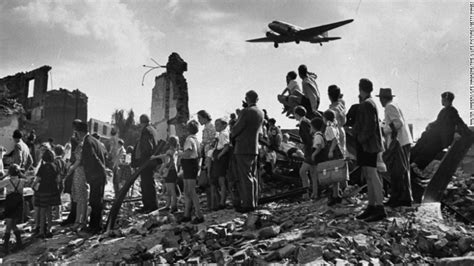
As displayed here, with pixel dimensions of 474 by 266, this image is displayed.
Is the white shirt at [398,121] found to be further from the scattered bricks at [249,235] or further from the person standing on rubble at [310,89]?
the person standing on rubble at [310,89]

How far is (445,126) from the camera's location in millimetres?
6746

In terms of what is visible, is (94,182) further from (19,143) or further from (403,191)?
(403,191)

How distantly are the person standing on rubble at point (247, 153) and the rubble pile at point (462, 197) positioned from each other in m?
3.65

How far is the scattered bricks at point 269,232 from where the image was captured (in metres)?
4.97

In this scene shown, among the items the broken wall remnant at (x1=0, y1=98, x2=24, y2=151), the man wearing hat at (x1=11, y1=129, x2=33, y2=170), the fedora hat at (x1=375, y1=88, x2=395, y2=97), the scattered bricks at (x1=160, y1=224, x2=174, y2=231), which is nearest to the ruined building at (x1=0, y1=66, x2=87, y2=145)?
the broken wall remnant at (x1=0, y1=98, x2=24, y2=151)

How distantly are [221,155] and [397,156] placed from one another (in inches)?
108

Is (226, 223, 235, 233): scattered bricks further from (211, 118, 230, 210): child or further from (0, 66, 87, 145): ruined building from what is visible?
(0, 66, 87, 145): ruined building

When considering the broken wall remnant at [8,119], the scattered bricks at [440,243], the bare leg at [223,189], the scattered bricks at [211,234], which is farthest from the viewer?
the broken wall remnant at [8,119]

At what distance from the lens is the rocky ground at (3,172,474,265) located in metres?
4.21

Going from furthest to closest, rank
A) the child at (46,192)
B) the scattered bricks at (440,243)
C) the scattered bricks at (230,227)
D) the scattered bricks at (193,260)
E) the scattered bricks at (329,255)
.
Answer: the child at (46,192), the scattered bricks at (230,227), the scattered bricks at (193,260), the scattered bricks at (440,243), the scattered bricks at (329,255)

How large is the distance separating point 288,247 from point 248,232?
3.51ft

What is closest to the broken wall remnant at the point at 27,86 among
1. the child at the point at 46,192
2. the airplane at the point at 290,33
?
the airplane at the point at 290,33

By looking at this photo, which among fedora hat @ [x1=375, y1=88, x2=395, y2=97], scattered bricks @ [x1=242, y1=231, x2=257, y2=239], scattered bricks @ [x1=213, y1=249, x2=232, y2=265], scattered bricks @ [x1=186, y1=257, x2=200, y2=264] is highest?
fedora hat @ [x1=375, y1=88, x2=395, y2=97]

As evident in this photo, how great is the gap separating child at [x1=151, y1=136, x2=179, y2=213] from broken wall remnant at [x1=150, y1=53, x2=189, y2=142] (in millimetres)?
9399
